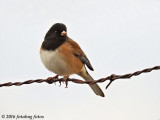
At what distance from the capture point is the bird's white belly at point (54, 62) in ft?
15.3

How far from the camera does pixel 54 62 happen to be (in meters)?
4.66

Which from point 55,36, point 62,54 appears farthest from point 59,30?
point 62,54

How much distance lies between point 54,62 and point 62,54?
0.18m

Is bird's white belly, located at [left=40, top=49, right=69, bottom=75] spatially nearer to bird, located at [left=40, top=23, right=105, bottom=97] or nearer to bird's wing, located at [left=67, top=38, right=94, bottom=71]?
bird, located at [left=40, top=23, right=105, bottom=97]

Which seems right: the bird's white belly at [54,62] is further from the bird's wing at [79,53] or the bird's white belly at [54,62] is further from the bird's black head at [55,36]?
the bird's wing at [79,53]

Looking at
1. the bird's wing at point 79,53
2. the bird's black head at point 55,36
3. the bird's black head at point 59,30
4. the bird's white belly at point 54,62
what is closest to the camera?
the bird's white belly at point 54,62

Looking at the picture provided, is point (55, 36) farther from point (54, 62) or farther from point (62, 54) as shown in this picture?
point (54, 62)

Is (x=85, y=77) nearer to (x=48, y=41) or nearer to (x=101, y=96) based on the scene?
(x=101, y=96)

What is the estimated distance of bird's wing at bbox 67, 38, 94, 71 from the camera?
5059 millimetres

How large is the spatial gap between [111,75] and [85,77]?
2.14 metres

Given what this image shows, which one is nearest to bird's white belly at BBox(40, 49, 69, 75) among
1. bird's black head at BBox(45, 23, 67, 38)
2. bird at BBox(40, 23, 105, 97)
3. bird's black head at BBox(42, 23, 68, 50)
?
bird at BBox(40, 23, 105, 97)

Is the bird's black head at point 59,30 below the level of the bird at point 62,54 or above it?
above

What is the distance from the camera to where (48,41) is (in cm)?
486

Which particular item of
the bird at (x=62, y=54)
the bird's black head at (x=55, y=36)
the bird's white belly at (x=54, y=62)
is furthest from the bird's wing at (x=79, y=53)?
the bird's white belly at (x=54, y=62)
